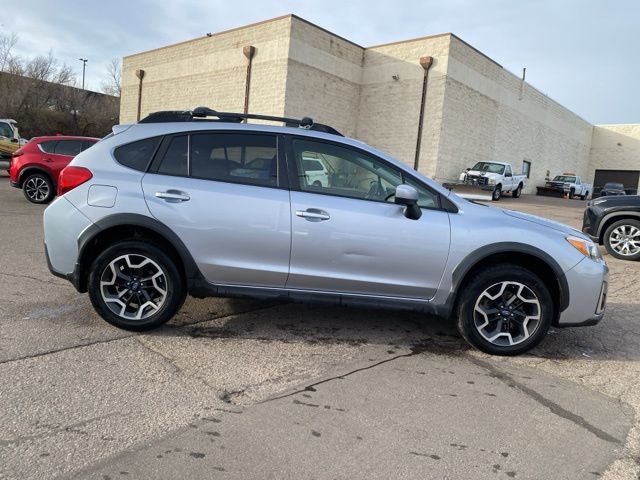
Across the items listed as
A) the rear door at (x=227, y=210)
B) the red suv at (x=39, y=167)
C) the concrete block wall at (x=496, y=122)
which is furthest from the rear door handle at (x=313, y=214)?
the concrete block wall at (x=496, y=122)

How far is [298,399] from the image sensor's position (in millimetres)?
3242

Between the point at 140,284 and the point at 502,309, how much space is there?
9.91 ft

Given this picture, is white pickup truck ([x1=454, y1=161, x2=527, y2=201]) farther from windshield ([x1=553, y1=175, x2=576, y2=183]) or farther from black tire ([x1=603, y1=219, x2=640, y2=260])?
black tire ([x1=603, y1=219, x2=640, y2=260])

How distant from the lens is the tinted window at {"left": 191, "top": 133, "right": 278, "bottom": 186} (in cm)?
415

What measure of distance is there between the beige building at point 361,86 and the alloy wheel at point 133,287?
2069cm

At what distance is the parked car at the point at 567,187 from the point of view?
3556cm

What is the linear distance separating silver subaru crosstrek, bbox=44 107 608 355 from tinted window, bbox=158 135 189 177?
12mm

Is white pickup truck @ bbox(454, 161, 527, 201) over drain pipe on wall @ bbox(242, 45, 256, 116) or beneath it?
beneath

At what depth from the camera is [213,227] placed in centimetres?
402

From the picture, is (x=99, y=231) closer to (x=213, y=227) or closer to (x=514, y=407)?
(x=213, y=227)

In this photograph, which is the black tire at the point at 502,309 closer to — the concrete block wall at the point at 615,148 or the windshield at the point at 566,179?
the windshield at the point at 566,179

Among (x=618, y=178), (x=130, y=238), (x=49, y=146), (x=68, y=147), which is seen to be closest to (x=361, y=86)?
(x=68, y=147)

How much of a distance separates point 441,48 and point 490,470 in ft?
83.5

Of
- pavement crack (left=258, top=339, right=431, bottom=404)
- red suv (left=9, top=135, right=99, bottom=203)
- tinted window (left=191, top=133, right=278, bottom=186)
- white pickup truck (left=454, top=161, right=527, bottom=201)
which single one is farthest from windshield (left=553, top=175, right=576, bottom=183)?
tinted window (left=191, top=133, right=278, bottom=186)
